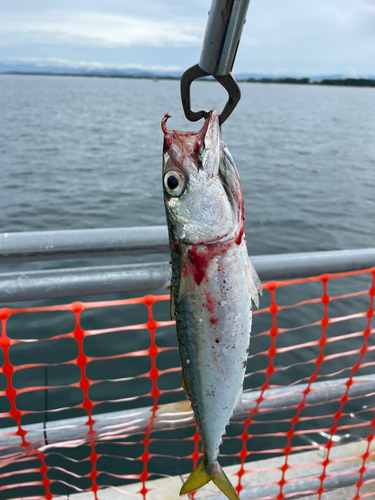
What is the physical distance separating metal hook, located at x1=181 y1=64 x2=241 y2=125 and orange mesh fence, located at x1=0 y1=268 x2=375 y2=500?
1414 millimetres

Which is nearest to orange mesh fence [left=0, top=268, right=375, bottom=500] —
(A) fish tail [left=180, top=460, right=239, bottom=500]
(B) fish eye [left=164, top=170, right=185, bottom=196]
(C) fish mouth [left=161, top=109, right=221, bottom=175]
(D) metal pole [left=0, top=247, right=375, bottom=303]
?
(D) metal pole [left=0, top=247, right=375, bottom=303]

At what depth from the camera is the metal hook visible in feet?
4.45

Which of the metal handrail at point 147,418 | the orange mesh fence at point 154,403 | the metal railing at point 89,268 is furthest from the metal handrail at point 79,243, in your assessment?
the metal handrail at point 147,418

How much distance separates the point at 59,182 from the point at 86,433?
55.7 ft

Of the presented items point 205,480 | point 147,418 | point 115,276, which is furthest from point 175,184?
point 147,418

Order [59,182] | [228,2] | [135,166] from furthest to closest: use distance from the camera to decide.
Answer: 1. [135,166]
2. [59,182]
3. [228,2]

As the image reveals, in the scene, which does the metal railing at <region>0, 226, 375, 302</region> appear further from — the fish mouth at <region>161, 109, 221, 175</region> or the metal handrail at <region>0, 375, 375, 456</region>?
the metal handrail at <region>0, 375, 375, 456</region>

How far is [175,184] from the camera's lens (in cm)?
163

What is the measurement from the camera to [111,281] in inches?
87.3

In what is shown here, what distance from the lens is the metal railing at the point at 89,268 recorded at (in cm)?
212

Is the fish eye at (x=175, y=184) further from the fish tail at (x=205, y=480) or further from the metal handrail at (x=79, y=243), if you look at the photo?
the fish tail at (x=205, y=480)

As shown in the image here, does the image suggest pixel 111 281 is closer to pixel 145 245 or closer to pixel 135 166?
pixel 145 245

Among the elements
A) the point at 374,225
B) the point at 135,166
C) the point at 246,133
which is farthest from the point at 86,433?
the point at 246,133

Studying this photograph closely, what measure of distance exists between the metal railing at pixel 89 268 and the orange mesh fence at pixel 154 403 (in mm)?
274
